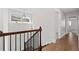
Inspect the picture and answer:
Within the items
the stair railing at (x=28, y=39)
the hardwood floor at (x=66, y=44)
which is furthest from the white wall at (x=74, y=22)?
the stair railing at (x=28, y=39)

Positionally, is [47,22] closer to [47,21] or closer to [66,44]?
[47,21]

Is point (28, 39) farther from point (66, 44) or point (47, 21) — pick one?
point (66, 44)

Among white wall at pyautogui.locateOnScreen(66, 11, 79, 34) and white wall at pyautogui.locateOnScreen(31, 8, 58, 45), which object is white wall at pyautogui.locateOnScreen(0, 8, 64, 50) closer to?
white wall at pyautogui.locateOnScreen(31, 8, 58, 45)

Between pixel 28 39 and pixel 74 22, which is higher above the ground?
pixel 74 22

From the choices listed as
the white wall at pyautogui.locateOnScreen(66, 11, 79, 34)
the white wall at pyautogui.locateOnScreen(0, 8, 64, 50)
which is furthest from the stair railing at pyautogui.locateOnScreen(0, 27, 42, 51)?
the white wall at pyautogui.locateOnScreen(66, 11, 79, 34)

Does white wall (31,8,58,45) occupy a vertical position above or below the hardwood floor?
above

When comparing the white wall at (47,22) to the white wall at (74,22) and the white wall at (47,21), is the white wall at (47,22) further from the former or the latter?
the white wall at (74,22)

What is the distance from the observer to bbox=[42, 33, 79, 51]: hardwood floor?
2033 mm

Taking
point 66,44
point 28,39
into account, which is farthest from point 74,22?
point 28,39

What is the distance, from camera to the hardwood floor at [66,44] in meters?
2.03

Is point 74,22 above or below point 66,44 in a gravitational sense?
above

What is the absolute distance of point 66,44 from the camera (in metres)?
2.04

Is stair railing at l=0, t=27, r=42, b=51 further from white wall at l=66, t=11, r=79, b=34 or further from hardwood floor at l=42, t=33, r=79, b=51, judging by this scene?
white wall at l=66, t=11, r=79, b=34

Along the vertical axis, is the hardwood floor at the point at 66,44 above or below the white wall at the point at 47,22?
below
